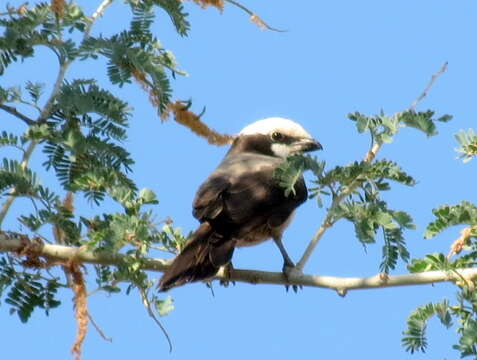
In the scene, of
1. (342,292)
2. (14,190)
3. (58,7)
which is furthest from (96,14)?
(342,292)

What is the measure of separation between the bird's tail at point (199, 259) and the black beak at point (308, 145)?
6.26 feet

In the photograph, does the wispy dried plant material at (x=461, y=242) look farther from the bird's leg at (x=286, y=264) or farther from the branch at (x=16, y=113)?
the branch at (x=16, y=113)

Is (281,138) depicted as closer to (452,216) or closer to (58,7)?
(58,7)

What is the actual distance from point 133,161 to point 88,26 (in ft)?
2.48

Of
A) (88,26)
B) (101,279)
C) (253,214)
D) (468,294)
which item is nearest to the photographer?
(468,294)

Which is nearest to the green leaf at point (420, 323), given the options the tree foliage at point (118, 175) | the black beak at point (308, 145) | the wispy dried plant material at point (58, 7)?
the tree foliage at point (118, 175)

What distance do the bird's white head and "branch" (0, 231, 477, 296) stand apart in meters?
2.19

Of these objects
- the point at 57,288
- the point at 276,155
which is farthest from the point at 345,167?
the point at 276,155

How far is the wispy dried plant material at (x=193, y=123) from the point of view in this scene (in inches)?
209

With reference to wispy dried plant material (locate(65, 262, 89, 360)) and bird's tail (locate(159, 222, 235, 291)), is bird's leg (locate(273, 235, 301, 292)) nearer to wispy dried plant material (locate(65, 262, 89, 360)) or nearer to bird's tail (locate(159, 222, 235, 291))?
bird's tail (locate(159, 222, 235, 291))

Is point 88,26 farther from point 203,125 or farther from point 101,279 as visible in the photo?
point 101,279

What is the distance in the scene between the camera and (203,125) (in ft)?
18.1

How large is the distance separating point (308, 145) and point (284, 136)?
0.77ft

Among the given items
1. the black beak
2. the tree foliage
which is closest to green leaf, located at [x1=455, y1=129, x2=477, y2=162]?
the tree foliage
